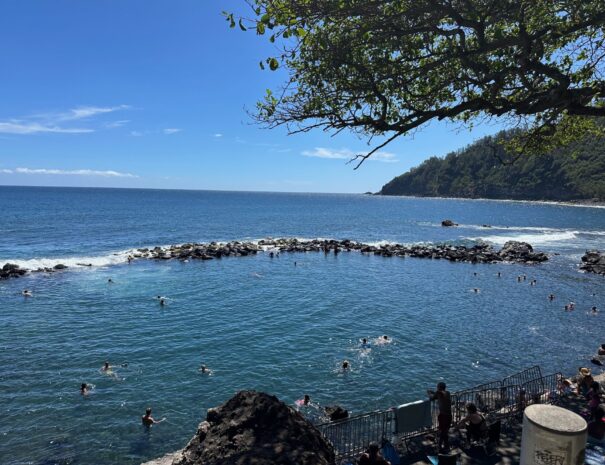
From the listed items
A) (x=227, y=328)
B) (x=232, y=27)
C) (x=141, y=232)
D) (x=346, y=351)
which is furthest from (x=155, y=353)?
(x=141, y=232)

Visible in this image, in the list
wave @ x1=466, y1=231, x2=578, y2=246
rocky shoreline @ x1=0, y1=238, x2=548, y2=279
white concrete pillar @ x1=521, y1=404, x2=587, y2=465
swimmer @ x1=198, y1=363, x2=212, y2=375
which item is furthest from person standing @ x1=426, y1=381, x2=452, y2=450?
wave @ x1=466, y1=231, x2=578, y2=246

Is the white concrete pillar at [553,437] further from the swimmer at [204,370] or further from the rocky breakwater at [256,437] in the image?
the swimmer at [204,370]

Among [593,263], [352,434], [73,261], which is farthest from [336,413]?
[593,263]

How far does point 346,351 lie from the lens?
88.7 feet

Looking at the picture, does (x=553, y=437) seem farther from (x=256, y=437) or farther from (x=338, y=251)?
(x=338, y=251)

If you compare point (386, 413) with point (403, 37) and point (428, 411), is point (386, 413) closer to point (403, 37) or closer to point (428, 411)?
point (428, 411)

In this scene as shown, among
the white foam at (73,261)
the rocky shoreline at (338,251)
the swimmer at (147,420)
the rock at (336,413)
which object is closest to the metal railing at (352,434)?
the rock at (336,413)

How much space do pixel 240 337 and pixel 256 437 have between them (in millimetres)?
20216

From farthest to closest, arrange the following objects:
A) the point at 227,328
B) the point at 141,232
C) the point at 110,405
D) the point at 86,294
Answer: the point at 141,232 → the point at 86,294 → the point at 227,328 → the point at 110,405

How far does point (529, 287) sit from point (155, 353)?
41342 mm

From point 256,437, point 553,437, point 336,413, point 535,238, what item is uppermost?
point 553,437

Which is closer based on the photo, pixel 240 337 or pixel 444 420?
pixel 444 420

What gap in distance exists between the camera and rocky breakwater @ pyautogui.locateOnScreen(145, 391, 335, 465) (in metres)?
8.37

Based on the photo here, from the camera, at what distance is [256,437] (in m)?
9.47
